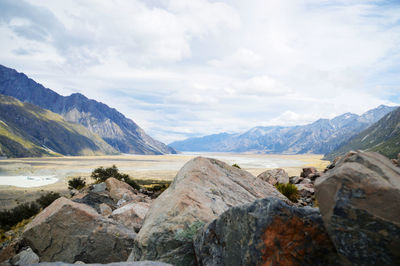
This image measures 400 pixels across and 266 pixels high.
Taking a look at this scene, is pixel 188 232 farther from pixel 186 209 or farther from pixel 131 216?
pixel 131 216

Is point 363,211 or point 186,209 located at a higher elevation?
point 363,211

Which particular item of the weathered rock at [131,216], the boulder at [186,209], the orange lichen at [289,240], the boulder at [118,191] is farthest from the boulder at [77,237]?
the boulder at [118,191]

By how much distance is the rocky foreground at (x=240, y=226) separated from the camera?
9.92 feet

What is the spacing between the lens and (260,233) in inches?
154

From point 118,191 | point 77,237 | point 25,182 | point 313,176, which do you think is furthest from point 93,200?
point 25,182

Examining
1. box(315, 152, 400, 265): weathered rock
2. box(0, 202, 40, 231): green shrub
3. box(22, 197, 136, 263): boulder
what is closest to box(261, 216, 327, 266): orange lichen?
box(315, 152, 400, 265): weathered rock

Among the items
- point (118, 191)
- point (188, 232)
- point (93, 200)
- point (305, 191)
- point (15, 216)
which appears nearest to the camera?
point (188, 232)

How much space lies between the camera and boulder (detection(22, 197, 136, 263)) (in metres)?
8.45

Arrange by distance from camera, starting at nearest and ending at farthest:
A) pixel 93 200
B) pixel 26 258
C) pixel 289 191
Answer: pixel 26 258, pixel 93 200, pixel 289 191

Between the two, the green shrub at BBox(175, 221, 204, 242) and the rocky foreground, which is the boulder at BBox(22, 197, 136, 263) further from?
the green shrub at BBox(175, 221, 204, 242)

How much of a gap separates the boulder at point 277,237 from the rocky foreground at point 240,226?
0.05 feet

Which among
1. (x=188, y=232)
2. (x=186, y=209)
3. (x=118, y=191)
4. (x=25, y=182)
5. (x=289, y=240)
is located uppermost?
(x=289, y=240)

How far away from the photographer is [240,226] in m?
4.32

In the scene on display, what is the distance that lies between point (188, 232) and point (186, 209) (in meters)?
0.62
